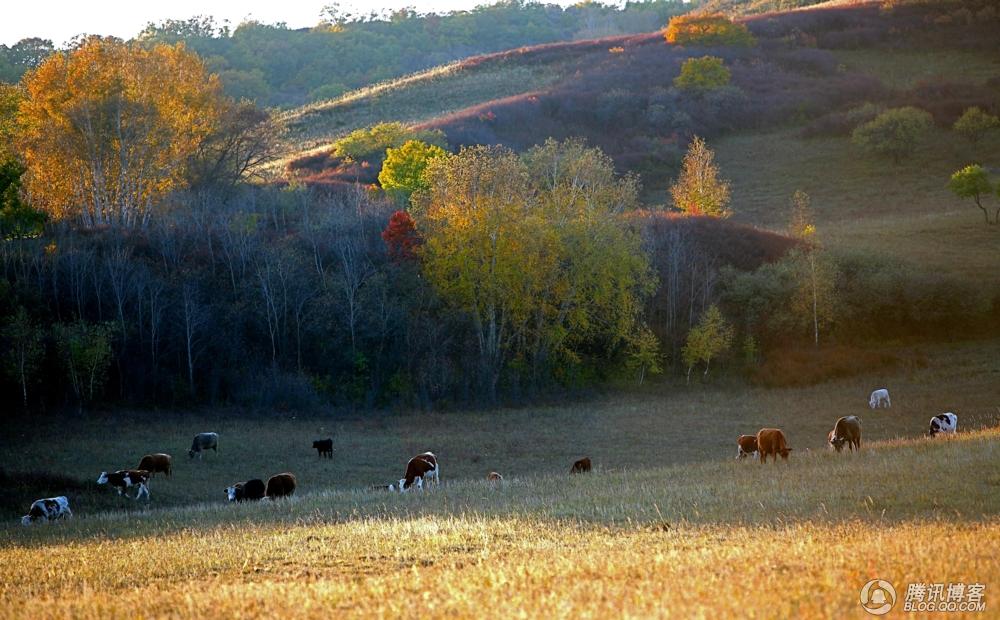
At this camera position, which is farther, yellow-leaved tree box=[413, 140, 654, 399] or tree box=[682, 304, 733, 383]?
tree box=[682, 304, 733, 383]

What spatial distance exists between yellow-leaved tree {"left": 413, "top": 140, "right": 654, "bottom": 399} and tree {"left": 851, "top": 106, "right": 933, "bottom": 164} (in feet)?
139

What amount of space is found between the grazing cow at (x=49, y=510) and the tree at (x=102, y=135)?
99.4ft

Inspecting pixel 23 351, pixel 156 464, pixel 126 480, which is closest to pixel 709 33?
pixel 23 351

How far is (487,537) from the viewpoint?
1390 centimetres

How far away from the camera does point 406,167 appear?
213 feet

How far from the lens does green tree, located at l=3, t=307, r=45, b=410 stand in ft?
118

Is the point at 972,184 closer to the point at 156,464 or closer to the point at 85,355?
the point at 85,355

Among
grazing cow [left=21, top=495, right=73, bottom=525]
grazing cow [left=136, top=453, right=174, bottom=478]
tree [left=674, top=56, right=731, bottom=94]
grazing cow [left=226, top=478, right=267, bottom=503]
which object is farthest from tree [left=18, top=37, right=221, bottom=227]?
tree [left=674, top=56, right=731, bottom=94]

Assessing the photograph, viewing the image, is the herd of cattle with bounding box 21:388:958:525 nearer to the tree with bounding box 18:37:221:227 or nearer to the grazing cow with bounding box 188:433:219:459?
the grazing cow with bounding box 188:433:219:459

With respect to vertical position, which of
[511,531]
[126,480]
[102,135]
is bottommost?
[126,480]

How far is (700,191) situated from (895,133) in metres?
24.5

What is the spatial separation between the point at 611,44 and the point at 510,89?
19.6 metres

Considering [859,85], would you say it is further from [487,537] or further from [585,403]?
[487,537]

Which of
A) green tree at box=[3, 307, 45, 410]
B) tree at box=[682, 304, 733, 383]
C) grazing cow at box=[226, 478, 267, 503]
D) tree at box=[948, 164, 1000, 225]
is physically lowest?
grazing cow at box=[226, 478, 267, 503]
